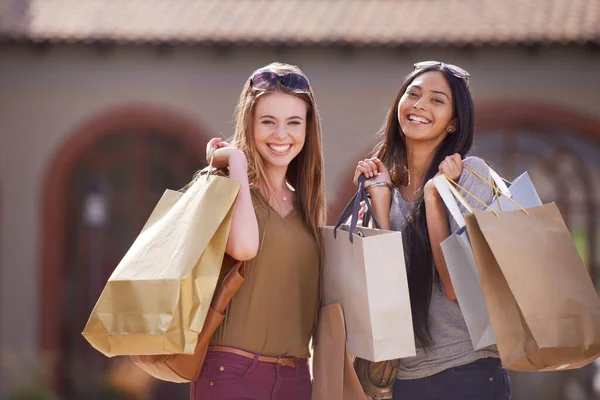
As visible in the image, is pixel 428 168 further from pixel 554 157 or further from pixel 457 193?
pixel 554 157

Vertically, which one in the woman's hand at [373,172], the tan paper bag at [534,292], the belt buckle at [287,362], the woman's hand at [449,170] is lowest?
the belt buckle at [287,362]

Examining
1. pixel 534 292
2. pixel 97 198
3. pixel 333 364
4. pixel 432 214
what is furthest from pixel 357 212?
pixel 97 198

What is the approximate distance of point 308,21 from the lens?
425 inches

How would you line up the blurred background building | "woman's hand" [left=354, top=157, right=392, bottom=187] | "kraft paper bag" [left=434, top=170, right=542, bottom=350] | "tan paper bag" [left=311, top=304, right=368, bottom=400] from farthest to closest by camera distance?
the blurred background building, "woman's hand" [left=354, top=157, right=392, bottom=187], "tan paper bag" [left=311, top=304, right=368, bottom=400], "kraft paper bag" [left=434, top=170, right=542, bottom=350]

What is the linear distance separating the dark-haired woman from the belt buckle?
14.6 inches

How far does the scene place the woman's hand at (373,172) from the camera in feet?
12.3

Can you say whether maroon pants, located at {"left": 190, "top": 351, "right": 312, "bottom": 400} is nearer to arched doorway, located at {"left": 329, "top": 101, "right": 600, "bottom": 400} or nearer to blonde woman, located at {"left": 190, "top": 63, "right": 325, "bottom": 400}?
blonde woman, located at {"left": 190, "top": 63, "right": 325, "bottom": 400}

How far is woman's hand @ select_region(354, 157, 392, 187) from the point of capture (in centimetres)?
374

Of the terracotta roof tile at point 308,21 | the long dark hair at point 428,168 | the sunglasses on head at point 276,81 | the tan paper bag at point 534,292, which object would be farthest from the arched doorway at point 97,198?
the tan paper bag at point 534,292

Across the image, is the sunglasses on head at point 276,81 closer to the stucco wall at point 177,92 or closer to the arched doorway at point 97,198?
the stucco wall at point 177,92

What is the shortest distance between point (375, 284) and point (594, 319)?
0.67 m

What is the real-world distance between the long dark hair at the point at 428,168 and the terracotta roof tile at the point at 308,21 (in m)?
6.60

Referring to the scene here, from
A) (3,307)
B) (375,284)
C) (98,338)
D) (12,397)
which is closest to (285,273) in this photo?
(375,284)

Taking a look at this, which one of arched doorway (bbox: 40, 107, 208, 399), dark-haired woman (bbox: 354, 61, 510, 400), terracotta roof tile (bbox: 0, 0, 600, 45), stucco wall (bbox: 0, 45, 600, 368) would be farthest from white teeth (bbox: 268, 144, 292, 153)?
arched doorway (bbox: 40, 107, 208, 399)
